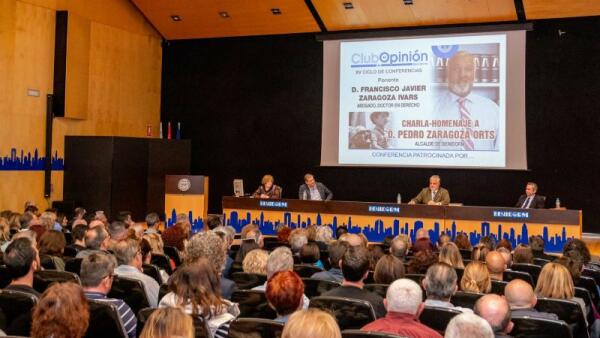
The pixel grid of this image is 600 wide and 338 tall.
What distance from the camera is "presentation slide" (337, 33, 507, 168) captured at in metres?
12.1

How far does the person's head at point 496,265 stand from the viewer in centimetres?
498

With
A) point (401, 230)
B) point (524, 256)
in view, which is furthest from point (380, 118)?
point (524, 256)

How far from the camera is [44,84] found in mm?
12719

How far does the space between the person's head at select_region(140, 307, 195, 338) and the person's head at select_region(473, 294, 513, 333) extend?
1.40 m

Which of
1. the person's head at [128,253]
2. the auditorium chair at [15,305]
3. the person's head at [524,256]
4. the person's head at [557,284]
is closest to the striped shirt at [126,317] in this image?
the auditorium chair at [15,305]

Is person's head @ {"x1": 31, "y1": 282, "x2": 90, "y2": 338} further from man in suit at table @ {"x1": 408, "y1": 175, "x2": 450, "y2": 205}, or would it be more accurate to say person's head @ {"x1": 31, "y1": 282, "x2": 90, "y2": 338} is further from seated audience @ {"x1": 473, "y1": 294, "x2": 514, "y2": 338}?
man in suit at table @ {"x1": 408, "y1": 175, "x2": 450, "y2": 205}

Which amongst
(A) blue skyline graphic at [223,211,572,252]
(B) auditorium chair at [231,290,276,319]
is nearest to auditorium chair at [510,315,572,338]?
(B) auditorium chair at [231,290,276,319]

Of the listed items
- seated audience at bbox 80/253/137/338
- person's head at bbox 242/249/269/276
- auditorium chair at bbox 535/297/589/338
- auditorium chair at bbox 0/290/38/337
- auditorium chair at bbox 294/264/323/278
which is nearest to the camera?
auditorium chair at bbox 0/290/38/337

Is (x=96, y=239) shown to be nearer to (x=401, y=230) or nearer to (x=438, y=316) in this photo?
(x=438, y=316)

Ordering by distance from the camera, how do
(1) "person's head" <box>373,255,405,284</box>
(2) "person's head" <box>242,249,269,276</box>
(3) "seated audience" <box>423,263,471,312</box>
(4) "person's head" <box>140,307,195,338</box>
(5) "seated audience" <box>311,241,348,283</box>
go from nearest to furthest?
1. (4) "person's head" <box>140,307,195,338</box>
2. (3) "seated audience" <box>423,263,471,312</box>
3. (1) "person's head" <box>373,255,405,284</box>
4. (2) "person's head" <box>242,249,269,276</box>
5. (5) "seated audience" <box>311,241,348,283</box>

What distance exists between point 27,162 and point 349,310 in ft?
34.4

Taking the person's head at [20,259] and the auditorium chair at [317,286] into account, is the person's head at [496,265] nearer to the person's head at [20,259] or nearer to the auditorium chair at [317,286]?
the auditorium chair at [317,286]

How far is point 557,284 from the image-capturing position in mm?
4180

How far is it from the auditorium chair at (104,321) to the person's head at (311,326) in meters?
1.42
